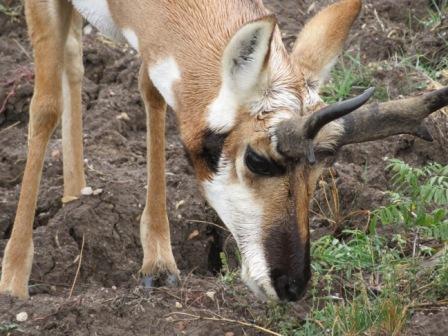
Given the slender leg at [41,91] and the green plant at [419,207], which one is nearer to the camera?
the green plant at [419,207]

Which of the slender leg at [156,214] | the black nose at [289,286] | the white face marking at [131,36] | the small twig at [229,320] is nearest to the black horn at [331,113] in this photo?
the black nose at [289,286]

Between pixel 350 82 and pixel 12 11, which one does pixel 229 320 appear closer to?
pixel 350 82

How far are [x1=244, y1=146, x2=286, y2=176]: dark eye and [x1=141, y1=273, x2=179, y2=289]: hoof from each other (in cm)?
152

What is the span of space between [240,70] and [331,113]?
61 centimetres

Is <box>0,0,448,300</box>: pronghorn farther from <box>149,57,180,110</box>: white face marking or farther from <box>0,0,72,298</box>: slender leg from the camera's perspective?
<box>0,0,72,298</box>: slender leg

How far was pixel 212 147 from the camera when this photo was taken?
18.8 feet

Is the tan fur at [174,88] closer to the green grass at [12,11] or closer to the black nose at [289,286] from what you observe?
the black nose at [289,286]

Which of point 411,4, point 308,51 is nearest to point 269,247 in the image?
point 308,51

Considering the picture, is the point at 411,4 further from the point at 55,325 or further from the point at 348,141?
the point at 55,325

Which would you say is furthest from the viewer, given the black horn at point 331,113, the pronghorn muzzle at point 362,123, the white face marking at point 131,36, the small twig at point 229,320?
the white face marking at point 131,36

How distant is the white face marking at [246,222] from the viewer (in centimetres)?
566

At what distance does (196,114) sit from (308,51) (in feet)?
2.44

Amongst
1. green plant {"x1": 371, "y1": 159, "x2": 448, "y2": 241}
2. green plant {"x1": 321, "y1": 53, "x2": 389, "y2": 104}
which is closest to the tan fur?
green plant {"x1": 371, "y1": 159, "x2": 448, "y2": 241}

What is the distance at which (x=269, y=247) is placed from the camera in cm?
562
